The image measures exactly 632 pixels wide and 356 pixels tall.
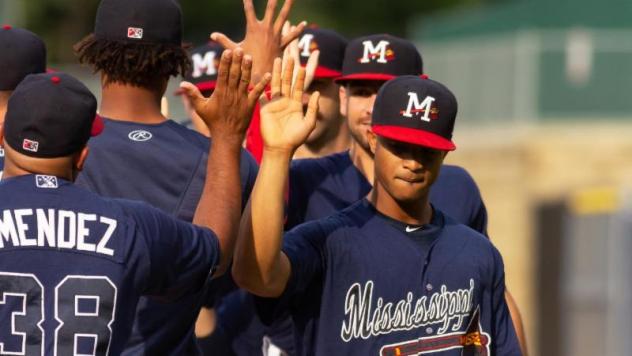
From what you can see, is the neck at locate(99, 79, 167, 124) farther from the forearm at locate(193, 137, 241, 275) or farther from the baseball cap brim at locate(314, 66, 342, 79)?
the baseball cap brim at locate(314, 66, 342, 79)

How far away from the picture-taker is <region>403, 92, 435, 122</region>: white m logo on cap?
5.85 m

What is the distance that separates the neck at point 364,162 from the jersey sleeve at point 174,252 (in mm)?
1740

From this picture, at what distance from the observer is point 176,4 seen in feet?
19.3

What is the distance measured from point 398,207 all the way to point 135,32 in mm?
1129

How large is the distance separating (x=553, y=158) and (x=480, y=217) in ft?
53.4

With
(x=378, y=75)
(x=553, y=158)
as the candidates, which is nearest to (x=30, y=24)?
(x=553, y=158)

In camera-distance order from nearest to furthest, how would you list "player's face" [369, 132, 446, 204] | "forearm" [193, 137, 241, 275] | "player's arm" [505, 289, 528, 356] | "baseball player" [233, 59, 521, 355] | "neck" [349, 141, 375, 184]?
"forearm" [193, 137, 241, 275], "baseball player" [233, 59, 521, 355], "player's face" [369, 132, 446, 204], "player's arm" [505, 289, 528, 356], "neck" [349, 141, 375, 184]

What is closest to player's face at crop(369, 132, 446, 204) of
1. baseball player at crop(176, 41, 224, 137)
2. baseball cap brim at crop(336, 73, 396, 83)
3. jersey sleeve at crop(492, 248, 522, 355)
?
jersey sleeve at crop(492, 248, 522, 355)

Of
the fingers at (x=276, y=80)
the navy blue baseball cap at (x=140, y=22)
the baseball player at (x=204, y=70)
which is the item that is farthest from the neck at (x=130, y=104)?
the baseball player at (x=204, y=70)

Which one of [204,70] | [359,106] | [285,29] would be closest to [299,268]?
[285,29]

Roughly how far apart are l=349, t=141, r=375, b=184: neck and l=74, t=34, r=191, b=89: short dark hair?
1357 millimetres

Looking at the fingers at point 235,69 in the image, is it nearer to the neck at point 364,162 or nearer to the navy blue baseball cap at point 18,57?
the navy blue baseball cap at point 18,57

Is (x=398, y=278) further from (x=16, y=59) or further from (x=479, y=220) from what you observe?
(x=16, y=59)

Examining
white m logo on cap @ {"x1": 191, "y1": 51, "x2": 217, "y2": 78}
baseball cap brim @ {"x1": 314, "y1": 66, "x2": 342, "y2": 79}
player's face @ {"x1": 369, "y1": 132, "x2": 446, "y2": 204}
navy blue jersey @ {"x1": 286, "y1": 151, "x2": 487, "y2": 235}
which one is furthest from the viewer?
white m logo on cap @ {"x1": 191, "y1": 51, "x2": 217, "y2": 78}
